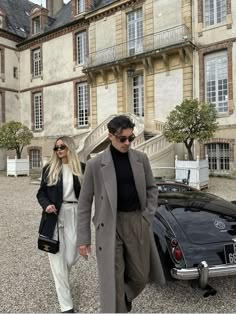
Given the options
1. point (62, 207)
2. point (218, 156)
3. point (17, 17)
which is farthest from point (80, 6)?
point (62, 207)

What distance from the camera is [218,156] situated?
14805mm

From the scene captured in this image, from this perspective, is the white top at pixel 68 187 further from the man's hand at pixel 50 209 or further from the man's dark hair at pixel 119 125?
the man's dark hair at pixel 119 125

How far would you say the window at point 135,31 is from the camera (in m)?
17.9

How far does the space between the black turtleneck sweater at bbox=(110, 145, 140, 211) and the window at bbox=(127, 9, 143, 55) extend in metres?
16.5

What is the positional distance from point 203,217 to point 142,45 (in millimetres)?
15851

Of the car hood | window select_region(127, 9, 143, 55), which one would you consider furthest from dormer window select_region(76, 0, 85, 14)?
the car hood

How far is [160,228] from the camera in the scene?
334 cm

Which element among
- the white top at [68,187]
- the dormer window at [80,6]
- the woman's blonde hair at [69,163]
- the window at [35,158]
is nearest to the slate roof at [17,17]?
the dormer window at [80,6]

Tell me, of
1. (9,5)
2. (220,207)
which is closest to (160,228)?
(220,207)

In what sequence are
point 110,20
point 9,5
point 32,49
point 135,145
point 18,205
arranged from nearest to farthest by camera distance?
point 18,205 < point 135,145 < point 110,20 < point 32,49 < point 9,5

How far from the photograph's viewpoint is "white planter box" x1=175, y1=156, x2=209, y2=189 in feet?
34.8

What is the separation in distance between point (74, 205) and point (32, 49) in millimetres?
23031

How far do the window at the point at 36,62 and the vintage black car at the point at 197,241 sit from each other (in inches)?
863

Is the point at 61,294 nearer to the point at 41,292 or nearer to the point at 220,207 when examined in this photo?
the point at 41,292
